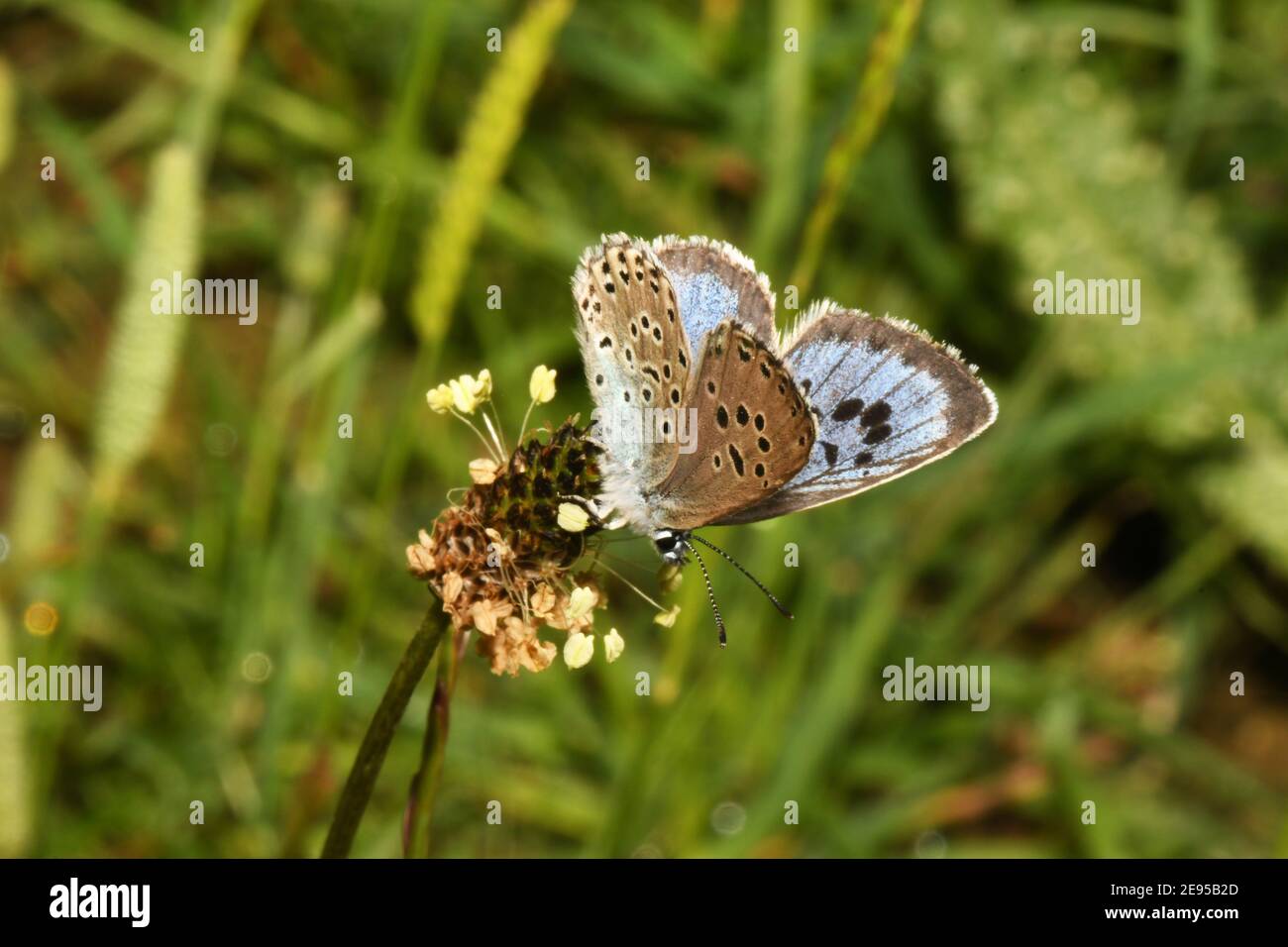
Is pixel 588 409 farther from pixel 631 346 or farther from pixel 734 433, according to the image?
pixel 734 433

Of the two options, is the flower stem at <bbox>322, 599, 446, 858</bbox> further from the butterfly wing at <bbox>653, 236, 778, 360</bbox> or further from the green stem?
the green stem

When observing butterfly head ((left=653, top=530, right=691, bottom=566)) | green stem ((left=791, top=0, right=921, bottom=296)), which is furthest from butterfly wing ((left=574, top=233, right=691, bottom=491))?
green stem ((left=791, top=0, right=921, bottom=296))

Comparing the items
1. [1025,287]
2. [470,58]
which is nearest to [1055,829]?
[1025,287]

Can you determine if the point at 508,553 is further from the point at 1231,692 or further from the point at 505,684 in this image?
the point at 1231,692

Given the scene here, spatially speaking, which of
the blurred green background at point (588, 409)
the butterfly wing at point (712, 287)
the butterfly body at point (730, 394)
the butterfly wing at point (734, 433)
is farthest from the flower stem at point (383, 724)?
the blurred green background at point (588, 409)

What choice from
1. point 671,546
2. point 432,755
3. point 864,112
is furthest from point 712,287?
point 432,755

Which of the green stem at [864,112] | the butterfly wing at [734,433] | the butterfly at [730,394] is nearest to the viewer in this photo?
the butterfly wing at [734,433]

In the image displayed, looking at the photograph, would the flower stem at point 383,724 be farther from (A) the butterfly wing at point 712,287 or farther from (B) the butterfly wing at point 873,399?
(A) the butterfly wing at point 712,287
